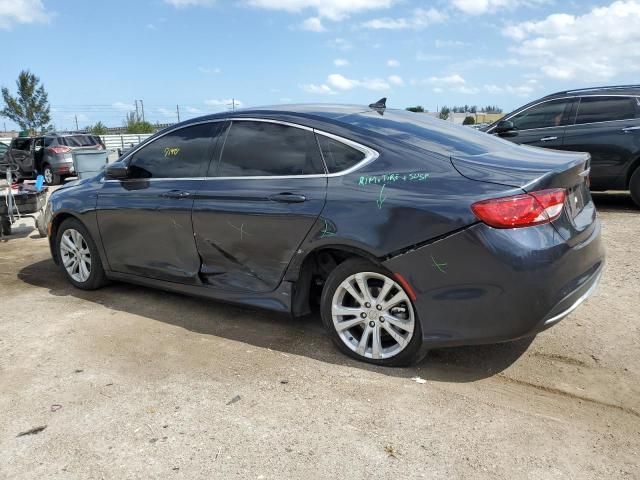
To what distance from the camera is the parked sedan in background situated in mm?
3117

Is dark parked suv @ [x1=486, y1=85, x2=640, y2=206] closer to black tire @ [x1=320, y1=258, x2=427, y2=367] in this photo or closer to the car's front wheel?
black tire @ [x1=320, y1=258, x2=427, y2=367]

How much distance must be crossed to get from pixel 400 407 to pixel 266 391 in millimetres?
789

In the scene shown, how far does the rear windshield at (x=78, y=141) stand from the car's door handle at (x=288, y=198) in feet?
52.0

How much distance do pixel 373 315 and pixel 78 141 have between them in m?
17.1

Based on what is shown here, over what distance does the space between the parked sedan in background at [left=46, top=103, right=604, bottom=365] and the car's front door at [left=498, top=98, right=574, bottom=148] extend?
4.83 m

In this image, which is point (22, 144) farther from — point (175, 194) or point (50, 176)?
point (175, 194)

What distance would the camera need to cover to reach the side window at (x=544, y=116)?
8.41 meters

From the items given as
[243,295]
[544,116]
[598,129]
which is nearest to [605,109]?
[598,129]

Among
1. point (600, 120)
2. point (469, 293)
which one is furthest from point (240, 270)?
point (600, 120)

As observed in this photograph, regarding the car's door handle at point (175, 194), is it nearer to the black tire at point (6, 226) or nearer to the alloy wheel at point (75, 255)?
the alloy wheel at point (75, 255)

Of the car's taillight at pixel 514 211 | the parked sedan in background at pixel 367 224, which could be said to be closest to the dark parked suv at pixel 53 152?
the parked sedan in background at pixel 367 224

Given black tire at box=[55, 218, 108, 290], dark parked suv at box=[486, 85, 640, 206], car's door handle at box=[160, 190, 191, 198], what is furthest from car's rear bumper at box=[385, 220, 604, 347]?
dark parked suv at box=[486, 85, 640, 206]

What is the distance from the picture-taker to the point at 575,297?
10.8ft

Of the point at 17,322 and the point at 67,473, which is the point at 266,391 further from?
the point at 17,322
